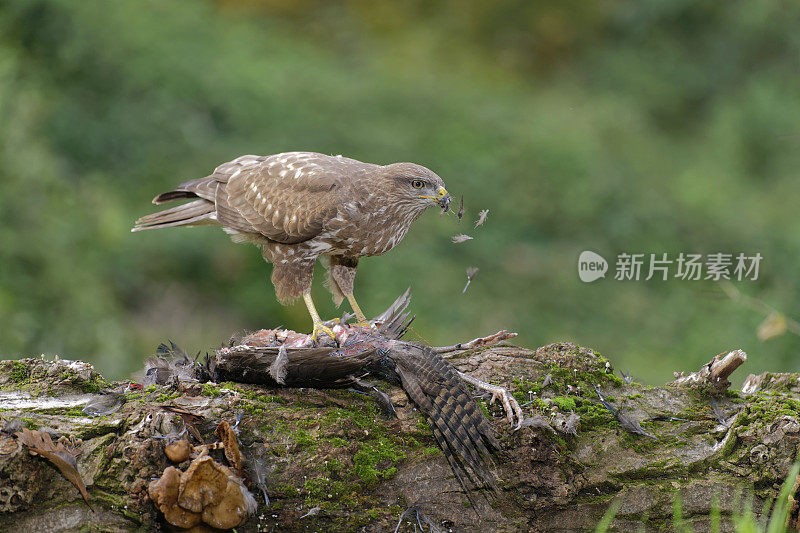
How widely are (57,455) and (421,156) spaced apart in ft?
23.4

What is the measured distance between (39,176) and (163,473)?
5007 millimetres

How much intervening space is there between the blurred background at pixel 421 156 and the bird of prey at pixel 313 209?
8.27 ft

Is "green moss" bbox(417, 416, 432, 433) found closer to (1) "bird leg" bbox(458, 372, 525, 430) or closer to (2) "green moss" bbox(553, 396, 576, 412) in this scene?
(1) "bird leg" bbox(458, 372, 525, 430)

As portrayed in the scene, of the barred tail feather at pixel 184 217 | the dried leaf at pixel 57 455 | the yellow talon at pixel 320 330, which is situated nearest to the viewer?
the dried leaf at pixel 57 455

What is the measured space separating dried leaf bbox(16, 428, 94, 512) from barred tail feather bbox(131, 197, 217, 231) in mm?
2088

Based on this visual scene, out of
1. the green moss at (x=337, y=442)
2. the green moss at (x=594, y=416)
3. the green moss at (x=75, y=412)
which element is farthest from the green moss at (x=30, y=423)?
the green moss at (x=594, y=416)

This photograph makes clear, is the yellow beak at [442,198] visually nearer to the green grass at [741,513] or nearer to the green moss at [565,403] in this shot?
the green moss at [565,403]

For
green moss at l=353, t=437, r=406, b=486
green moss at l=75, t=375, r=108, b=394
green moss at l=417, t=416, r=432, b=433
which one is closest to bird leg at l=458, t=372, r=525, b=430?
green moss at l=417, t=416, r=432, b=433

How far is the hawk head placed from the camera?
423cm

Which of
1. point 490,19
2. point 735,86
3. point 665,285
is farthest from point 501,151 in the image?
point 735,86

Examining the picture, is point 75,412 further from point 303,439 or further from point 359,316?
point 359,316

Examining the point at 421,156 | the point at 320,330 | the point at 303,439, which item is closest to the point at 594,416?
the point at 303,439

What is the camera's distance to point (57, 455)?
2.97 m

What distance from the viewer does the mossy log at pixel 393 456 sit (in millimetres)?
2990
